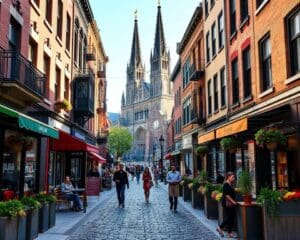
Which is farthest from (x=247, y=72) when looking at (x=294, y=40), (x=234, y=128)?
(x=234, y=128)

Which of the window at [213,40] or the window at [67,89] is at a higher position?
the window at [213,40]

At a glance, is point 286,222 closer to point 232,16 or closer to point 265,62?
point 265,62

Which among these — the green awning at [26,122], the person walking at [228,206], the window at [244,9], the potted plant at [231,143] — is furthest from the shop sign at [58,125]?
the person walking at [228,206]

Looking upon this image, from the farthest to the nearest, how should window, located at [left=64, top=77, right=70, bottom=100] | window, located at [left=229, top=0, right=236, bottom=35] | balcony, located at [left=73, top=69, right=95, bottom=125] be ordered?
balcony, located at [left=73, top=69, right=95, bottom=125]
window, located at [left=64, top=77, right=70, bottom=100]
window, located at [left=229, top=0, right=236, bottom=35]

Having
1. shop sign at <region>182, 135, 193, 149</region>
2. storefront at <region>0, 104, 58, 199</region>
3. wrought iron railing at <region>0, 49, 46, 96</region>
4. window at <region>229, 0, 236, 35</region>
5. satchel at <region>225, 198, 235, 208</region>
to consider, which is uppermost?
window at <region>229, 0, 236, 35</region>

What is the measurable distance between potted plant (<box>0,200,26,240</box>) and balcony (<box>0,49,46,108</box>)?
17.1 ft

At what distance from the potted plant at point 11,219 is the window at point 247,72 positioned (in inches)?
466

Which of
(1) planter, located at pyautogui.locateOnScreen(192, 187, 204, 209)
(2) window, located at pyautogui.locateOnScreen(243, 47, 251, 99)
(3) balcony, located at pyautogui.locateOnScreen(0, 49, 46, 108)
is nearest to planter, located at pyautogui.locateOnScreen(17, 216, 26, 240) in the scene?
(3) balcony, located at pyautogui.locateOnScreen(0, 49, 46, 108)

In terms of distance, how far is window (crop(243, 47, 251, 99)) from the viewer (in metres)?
17.4

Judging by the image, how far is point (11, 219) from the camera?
7875mm

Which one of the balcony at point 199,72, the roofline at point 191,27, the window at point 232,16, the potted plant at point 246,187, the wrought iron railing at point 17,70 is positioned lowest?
the potted plant at point 246,187

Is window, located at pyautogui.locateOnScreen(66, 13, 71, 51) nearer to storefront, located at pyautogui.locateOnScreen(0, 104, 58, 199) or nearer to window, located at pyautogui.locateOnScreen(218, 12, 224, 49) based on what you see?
window, located at pyautogui.locateOnScreen(218, 12, 224, 49)

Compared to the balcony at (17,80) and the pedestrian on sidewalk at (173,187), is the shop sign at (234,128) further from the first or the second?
the balcony at (17,80)

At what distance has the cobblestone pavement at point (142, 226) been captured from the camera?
1062cm
